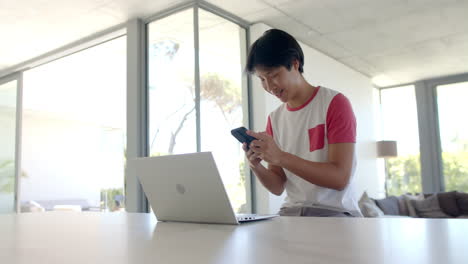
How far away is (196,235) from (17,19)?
438 cm

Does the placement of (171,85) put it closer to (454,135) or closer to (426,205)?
(426,205)

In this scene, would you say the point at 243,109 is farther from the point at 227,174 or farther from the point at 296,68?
the point at 296,68

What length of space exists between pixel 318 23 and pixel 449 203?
129 inches

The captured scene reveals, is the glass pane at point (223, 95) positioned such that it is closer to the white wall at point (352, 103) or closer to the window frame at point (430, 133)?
the white wall at point (352, 103)

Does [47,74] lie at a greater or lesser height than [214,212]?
greater

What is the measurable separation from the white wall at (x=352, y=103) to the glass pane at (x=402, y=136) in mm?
306

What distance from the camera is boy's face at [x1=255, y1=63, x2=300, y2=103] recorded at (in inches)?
68.6

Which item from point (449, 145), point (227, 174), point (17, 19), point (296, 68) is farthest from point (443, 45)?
point (17, 19)

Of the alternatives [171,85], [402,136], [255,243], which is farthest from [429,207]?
[255,243]

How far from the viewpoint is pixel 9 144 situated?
6461 mm

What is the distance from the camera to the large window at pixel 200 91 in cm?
426

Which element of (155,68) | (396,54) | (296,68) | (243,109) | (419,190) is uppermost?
(396,54)

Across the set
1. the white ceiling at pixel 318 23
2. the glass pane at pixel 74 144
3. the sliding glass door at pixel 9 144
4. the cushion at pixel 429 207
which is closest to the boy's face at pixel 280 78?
the white ceiling at pixel 318 23

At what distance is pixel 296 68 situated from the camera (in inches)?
70.9
